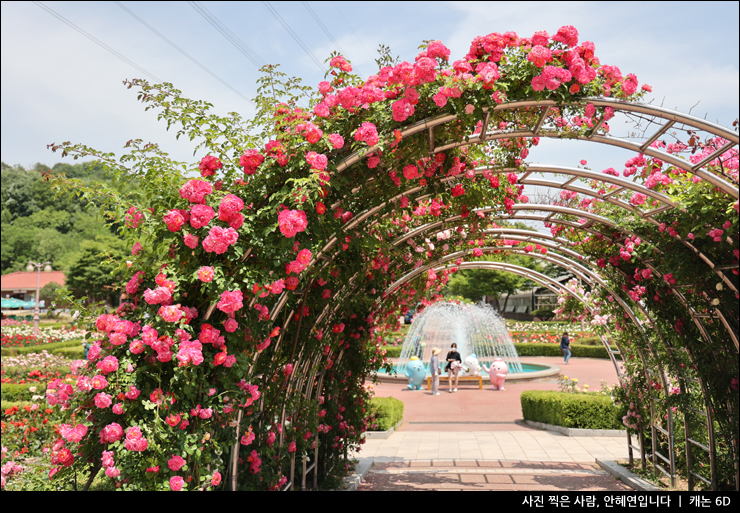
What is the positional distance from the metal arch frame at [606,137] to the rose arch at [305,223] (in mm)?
11

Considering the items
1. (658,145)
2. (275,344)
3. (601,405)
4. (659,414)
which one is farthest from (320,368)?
(601,405)

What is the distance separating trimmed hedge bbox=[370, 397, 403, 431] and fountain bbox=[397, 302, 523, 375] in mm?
9537

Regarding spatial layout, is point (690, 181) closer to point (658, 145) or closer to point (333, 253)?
point (658, 145)

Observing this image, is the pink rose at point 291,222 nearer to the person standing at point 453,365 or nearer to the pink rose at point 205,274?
the pink rose at point 205,274

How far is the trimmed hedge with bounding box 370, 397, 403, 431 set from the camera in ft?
31.7

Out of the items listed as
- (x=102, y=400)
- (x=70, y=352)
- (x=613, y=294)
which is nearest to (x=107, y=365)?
(x=102, y=400)

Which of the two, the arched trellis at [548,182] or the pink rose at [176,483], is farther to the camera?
the arched trellis at [548,182]

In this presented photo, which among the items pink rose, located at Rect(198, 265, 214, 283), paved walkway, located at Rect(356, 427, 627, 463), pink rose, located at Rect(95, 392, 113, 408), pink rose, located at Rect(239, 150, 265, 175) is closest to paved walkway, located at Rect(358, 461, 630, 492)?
paved walkway, located at Rect(356, 427, 627, 463)

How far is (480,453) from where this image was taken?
8.28m

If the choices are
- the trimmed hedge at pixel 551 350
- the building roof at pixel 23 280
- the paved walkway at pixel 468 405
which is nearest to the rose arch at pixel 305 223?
the paved walkway at pixel 468 405

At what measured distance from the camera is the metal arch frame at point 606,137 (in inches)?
114

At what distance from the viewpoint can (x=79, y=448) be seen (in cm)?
268

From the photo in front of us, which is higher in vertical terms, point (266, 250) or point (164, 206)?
point (164, 206)
